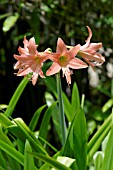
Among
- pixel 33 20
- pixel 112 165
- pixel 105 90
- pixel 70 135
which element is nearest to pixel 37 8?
pixel 33 20

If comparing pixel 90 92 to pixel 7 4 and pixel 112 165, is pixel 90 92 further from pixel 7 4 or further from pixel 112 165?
pixel 112 165

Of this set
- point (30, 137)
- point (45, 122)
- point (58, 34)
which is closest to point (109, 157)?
point (30, 137)

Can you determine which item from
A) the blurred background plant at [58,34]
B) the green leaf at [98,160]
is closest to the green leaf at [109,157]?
the green leaf at [98,160]

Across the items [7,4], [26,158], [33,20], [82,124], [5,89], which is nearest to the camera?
[26,158]

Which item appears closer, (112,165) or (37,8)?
(112,165)

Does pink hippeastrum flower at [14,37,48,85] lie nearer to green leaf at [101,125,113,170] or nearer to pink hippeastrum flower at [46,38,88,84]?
pink hippeastrum flower at [46,38,88,84]

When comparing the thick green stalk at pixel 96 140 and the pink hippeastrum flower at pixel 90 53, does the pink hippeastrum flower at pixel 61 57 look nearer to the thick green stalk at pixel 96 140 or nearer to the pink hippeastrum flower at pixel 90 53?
the pink hippeastrum flower at pixel 90 53
